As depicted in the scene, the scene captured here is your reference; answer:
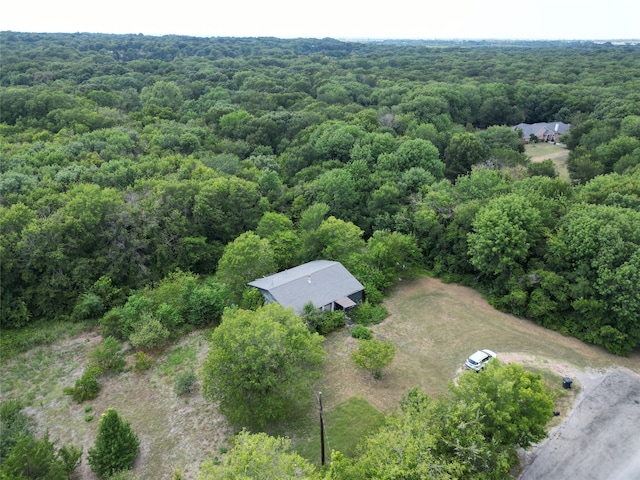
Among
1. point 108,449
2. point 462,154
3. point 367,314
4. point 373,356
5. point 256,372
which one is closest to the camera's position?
point 108,449

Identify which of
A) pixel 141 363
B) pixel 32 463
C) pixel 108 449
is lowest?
pixel 141 363

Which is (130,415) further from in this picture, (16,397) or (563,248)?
(563,248)

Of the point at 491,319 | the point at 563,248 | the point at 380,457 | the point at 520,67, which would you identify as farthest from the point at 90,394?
the point at 520,67

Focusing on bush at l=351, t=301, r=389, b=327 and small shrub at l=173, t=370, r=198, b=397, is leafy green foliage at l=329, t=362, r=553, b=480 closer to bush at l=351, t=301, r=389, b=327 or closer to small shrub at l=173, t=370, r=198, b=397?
bush at l=351, t=301, r=389, b=327

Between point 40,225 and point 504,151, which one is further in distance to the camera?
point 504,151

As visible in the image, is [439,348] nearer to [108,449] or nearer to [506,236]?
[506,236]

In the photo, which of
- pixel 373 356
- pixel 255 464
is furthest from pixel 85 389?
pixel 373 356

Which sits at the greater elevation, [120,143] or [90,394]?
[120,143]

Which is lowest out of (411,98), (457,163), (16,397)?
(16,397)

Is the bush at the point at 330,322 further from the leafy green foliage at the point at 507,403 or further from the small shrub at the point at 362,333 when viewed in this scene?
the leafy green foliage at the point at 507,403
